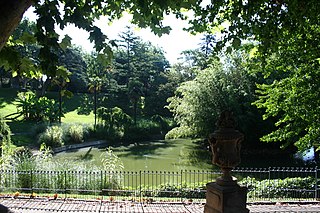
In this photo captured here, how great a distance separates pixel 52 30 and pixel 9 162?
11693 mm

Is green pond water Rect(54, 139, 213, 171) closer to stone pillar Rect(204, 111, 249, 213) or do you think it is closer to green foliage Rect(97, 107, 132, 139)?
green foliage Rect(97, 107, 132, 139)

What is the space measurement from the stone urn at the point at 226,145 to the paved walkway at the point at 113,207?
150 inches

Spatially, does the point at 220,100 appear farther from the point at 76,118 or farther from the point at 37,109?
the point at 76,118

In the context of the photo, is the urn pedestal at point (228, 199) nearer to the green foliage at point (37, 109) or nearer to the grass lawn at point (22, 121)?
the grass lawn at point (22, 121)

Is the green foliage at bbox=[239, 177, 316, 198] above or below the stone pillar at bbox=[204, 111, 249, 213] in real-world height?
below

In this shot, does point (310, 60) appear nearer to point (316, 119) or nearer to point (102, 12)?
point (316, 119)

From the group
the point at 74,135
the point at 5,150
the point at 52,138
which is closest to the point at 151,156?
the point at 74,135

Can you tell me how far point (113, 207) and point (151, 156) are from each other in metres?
16.9

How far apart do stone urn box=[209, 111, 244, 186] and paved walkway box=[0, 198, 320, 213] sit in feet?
12.5

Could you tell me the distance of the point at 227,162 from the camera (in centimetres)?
538

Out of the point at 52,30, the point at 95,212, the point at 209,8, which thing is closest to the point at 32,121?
the point at 95,212

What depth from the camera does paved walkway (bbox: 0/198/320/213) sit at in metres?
8.73

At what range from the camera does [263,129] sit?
87.8 feet

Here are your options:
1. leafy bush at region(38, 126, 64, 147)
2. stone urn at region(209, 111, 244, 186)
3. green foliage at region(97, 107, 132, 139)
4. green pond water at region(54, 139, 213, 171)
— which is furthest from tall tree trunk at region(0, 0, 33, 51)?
green foliage at region(97, 107, 132, 139)
